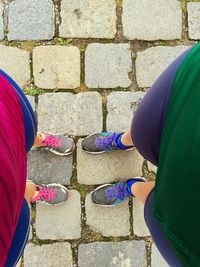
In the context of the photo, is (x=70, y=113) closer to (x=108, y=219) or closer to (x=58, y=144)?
(x=58, y=144)

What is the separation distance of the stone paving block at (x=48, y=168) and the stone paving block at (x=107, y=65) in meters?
0.48

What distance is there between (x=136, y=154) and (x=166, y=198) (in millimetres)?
1256

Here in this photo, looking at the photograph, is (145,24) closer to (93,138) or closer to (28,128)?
(93,138)

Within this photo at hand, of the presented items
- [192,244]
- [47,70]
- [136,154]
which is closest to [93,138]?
[136,154]

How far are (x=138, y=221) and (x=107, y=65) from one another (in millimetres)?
933

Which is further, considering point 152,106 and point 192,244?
point 152,106

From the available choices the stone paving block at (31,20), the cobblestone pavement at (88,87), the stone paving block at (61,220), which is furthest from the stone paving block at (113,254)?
the stone paving block at (31,20)

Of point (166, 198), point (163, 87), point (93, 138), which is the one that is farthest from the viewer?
point (93, 138)

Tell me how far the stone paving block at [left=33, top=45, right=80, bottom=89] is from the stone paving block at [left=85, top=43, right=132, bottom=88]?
0.24 feet

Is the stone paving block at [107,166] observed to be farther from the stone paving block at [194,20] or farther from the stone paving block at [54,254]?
the stone paving block at [194,20]

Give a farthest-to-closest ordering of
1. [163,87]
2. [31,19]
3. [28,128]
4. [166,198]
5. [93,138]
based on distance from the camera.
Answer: [31,19] < [93,138] < [28,128] < [163,87] < [166,198]

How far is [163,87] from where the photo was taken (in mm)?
1548

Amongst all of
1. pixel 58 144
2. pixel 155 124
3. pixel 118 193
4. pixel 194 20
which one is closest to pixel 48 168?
pixel 58 144

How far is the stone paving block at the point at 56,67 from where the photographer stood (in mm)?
2570
